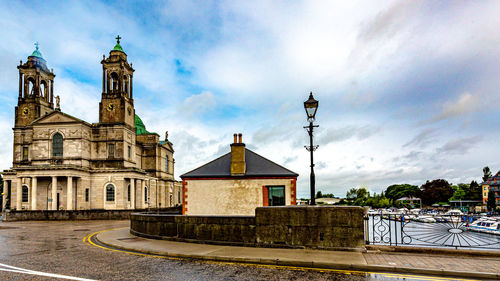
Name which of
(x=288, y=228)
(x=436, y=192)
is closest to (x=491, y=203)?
(x=436, y=192)

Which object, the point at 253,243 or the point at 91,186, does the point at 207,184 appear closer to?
the point at 253,243

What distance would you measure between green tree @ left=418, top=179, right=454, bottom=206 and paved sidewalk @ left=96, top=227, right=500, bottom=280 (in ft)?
484

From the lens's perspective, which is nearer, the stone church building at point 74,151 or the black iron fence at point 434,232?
the black iron fence at point 434,232

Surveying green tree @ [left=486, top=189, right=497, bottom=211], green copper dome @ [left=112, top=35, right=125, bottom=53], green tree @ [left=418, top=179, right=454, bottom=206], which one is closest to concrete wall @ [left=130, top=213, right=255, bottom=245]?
green copper dome @ [left=112, top=35, right=125, bottom=53]

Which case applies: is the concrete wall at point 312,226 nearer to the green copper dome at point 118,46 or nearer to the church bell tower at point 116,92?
the church bell tower at point 116,92

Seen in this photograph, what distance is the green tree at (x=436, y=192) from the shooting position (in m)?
138

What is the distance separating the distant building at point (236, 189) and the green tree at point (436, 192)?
5573 inches

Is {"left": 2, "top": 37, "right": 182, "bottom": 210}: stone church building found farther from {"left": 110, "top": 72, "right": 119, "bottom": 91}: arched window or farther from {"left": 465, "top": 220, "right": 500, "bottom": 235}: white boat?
{"left": 465, "top": 220, "right": 500, "bottom": 235}: white boat

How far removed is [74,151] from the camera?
53750 millimetres

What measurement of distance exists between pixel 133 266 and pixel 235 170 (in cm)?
1063

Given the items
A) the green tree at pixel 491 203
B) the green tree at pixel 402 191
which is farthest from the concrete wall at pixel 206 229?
the green tree at pixel 402 191

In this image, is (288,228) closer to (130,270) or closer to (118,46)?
(130,270)

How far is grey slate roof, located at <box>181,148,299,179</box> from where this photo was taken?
2035 centimetres

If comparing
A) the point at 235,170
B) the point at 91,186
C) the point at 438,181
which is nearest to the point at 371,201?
the point at 438,181
